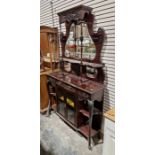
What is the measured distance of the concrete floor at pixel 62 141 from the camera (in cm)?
226

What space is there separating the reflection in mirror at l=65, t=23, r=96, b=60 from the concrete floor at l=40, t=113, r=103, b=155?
1379 millimetres

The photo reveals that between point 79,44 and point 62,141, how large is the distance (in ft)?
5.64

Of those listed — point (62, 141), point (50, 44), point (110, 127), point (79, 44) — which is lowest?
point (62, 141)

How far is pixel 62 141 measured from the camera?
247 centimetres

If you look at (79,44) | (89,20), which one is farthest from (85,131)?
(89,20)

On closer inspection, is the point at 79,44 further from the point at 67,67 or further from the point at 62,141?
the point at 62,141

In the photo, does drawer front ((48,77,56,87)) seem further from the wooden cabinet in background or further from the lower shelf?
the lower shelf

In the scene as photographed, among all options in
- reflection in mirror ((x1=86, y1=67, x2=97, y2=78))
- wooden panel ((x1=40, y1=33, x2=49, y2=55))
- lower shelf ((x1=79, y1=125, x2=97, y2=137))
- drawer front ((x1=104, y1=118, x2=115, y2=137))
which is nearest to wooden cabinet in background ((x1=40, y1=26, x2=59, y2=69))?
wooden panel ((x1=40, y1=33, x2=49, y2=55))

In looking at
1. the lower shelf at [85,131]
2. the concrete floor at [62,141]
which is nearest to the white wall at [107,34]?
the lower shelf at [85,131]
